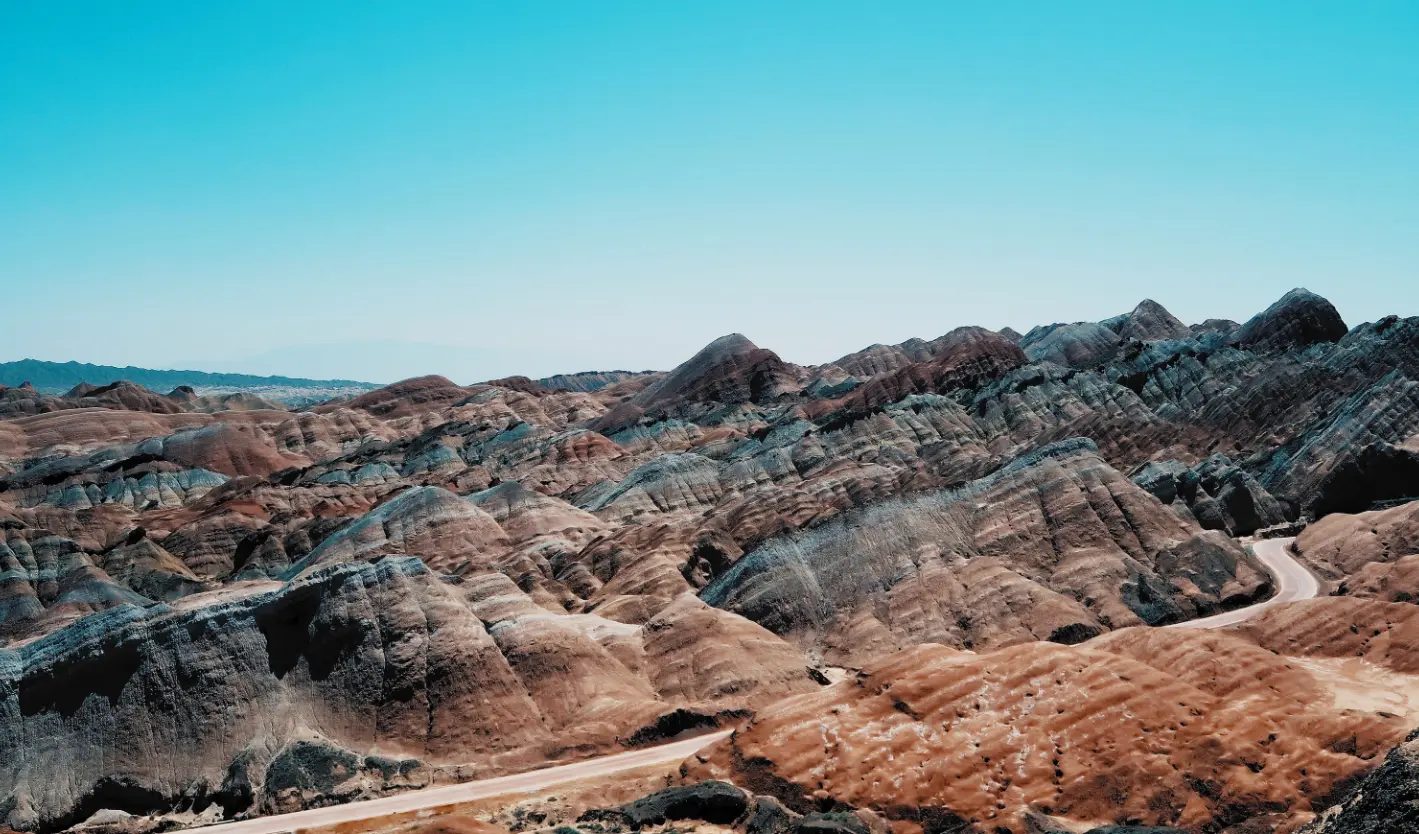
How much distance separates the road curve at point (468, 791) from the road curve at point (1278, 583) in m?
35.9

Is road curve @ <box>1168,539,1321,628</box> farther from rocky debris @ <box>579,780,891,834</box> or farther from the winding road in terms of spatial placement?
rocky debris @ <box>579,780,891,834</box>

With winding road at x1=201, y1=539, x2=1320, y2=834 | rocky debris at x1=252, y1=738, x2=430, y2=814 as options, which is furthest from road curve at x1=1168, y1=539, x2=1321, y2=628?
rocky debris at x1=252, y1=738, x2=430, y2=814

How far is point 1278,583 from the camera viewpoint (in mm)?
82688

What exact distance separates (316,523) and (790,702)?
79.5 metres

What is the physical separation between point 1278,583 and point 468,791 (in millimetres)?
63028

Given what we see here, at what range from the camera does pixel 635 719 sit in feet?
201

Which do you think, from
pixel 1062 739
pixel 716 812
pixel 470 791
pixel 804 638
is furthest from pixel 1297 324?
pixel 470 791

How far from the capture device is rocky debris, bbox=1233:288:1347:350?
17362 cm

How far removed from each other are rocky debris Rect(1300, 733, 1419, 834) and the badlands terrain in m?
0.13

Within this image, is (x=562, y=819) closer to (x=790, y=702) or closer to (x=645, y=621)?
(x=790, y=702)

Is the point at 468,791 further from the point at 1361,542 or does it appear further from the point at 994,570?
the point at 1361,542

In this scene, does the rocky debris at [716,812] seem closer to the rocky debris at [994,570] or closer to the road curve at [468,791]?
the road curve at [468,791]

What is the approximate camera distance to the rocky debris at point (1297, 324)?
173625 mm

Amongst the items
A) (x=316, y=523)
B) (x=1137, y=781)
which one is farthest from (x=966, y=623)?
(x=316, y=523)
